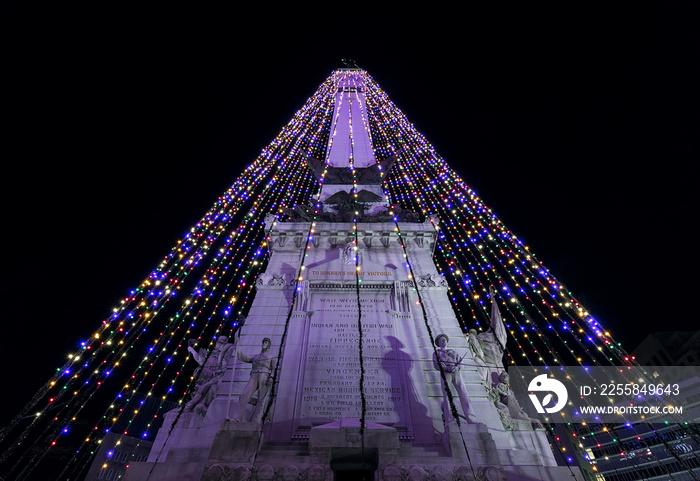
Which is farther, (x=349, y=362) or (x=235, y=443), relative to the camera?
(x=349, y=362)

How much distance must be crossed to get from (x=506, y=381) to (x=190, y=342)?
9.42m

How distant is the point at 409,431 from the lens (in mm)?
9422

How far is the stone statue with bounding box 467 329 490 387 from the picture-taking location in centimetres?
1062

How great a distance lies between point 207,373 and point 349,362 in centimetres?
422

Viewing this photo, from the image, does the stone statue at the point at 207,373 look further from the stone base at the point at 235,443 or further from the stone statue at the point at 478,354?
the stone statue at the point at 478,354

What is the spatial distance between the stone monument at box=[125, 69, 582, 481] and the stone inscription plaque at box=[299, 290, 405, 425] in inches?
1.4

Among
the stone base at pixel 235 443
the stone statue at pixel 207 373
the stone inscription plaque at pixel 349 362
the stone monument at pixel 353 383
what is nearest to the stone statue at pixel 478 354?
the stone monument at pixel 353 383

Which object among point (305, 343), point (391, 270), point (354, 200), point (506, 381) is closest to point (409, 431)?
point (506, 381)

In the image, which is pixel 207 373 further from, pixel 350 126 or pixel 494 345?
pixel 350 126

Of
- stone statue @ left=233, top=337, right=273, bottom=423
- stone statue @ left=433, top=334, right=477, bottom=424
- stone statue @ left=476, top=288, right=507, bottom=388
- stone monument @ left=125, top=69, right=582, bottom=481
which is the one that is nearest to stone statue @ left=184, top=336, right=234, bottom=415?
stone monument @ left=125, top=69, right=582, bottom=481

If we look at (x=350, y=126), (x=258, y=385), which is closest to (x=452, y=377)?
(x=258, y=385)

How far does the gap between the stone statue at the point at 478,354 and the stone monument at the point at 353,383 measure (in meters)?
0.04

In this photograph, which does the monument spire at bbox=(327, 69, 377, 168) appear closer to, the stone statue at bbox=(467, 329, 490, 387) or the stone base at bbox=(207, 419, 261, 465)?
the stone statue at bbox=(467, 329, 490, 387)

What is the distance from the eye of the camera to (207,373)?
35.8 feet
